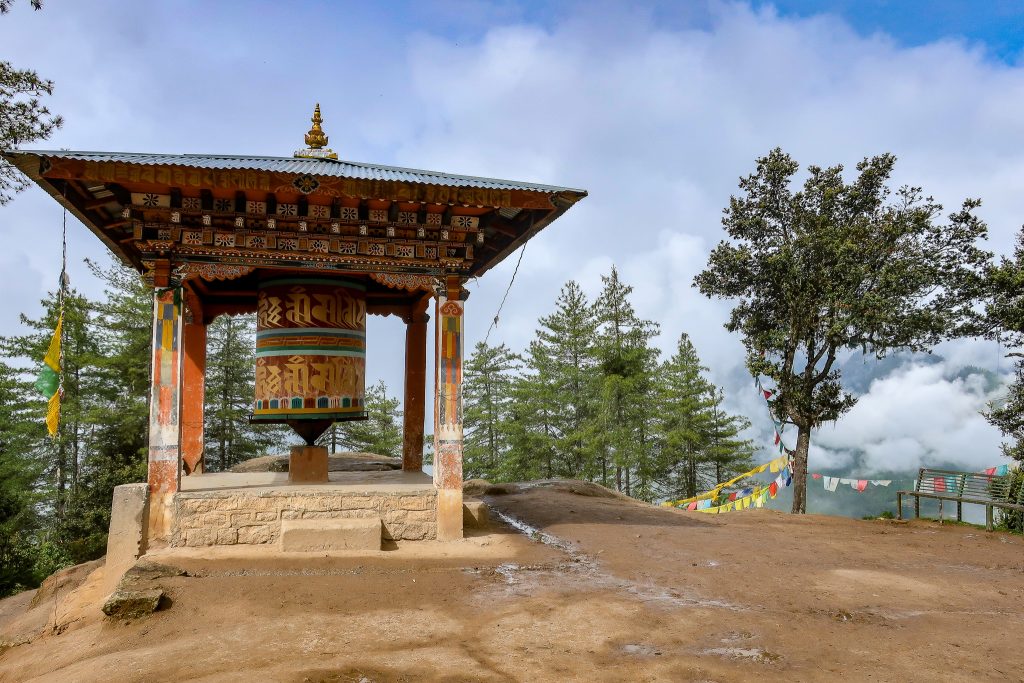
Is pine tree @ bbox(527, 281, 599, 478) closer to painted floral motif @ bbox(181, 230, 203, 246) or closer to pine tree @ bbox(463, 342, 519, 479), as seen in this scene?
pine tree @ bbox(463, 342, 519, 479)

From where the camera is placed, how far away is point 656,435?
33.0 m

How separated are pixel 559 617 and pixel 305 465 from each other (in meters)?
5.13

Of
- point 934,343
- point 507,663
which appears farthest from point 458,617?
point 934,343

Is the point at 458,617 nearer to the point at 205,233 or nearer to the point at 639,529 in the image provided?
the point at 639,529

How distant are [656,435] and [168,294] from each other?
28293mm

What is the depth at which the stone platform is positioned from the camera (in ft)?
25.1

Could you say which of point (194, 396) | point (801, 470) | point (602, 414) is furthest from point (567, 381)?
point (194, 396)

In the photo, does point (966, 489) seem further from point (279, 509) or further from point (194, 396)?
point (194, 396)

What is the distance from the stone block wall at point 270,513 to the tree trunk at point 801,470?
15.7 metres

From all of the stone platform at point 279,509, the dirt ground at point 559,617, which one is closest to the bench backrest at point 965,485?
the dirt ground at point 559,617

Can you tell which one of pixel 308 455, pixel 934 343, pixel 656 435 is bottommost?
pixel 656 435

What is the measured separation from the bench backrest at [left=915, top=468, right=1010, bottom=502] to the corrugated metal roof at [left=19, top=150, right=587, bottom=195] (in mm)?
11436

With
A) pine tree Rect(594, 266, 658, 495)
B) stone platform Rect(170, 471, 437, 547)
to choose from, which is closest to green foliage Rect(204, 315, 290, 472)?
pine tree Rect(594, 266, 658, 495)

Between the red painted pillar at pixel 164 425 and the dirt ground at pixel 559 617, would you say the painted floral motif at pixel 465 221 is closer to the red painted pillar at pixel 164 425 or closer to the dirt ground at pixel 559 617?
the red painted pillar at pixel 164 425
